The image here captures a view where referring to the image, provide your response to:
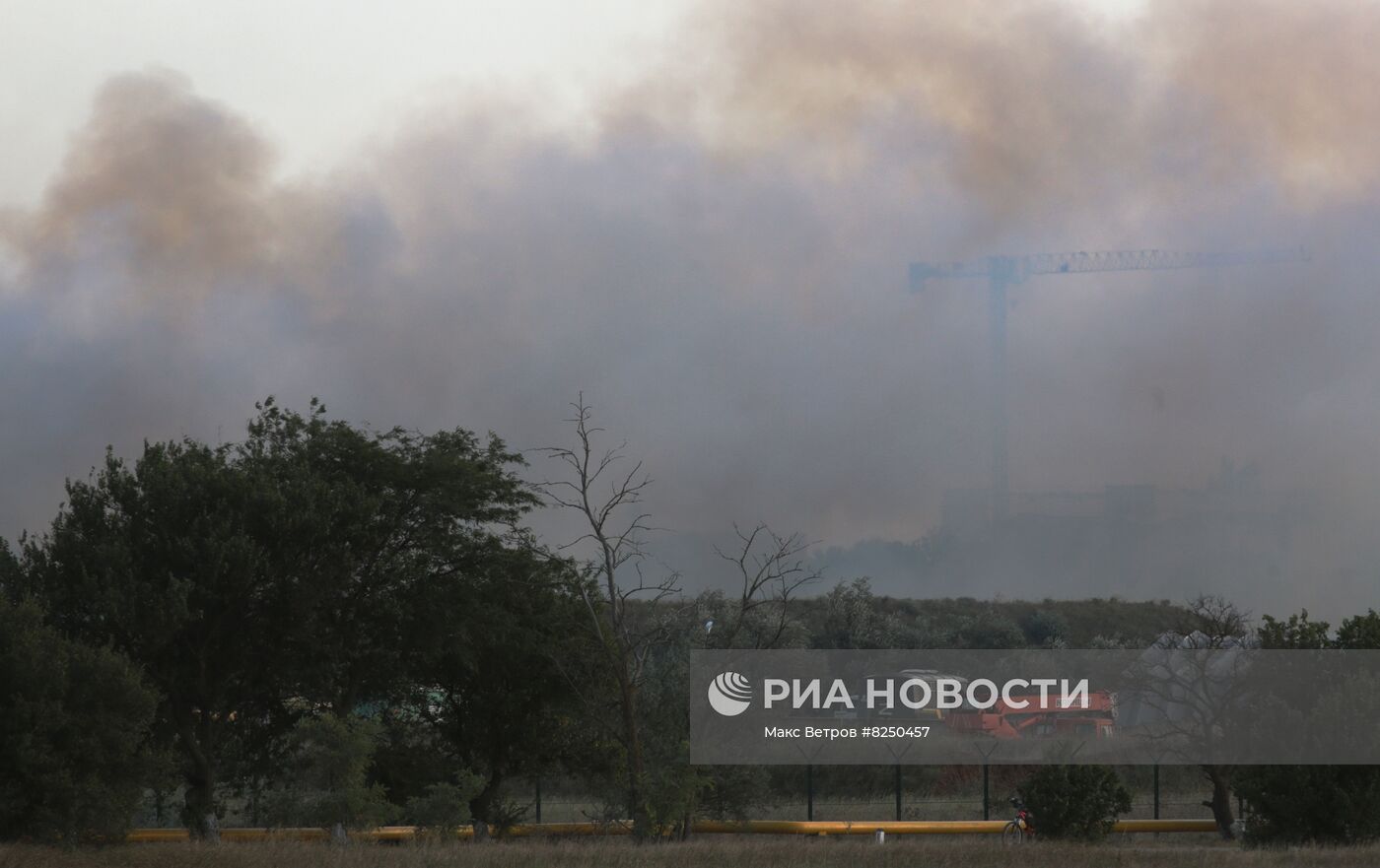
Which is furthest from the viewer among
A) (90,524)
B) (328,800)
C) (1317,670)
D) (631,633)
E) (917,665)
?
(917,665)

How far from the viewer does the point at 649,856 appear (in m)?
21.1

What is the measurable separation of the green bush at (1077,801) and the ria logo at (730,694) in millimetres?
8797

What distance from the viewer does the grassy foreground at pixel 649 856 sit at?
64.8 ft

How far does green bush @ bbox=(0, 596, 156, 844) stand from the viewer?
23.8 m

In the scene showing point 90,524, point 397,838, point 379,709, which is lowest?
point 397,838

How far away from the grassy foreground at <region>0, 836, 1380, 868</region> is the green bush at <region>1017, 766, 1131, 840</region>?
14.9ft

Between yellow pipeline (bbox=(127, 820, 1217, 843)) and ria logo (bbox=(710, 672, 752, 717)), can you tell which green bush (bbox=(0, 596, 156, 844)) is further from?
ria logo (bbox=(710, 672, 752, 717))

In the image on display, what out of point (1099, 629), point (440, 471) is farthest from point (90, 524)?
point (1099, 629)

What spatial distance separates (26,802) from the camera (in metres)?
23.8

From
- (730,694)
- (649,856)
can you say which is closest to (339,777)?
(649,856)

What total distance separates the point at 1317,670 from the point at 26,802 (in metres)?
26.0

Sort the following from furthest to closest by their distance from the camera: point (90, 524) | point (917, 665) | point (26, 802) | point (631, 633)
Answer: point (917, 665) < point (90, 524) < point (631, 633) < point (26, 802)

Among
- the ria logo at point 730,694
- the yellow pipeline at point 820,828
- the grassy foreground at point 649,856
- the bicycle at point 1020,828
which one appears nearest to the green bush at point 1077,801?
the bicycle at point 1020,828

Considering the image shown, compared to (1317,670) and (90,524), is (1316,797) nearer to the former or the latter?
(1317,670)
